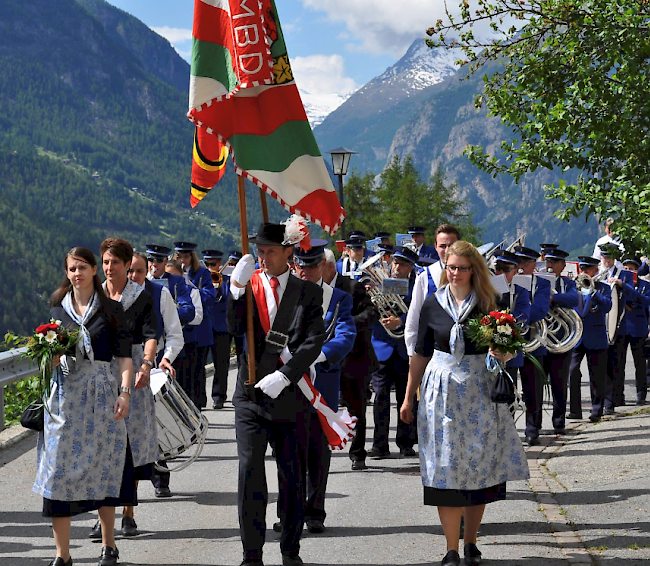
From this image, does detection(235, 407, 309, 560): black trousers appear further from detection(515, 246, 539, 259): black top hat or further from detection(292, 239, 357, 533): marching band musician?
detection(515, 246, 539, 259): black top hat

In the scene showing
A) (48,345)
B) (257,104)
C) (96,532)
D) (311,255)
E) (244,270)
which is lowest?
(96,532)

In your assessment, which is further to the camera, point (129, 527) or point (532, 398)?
point (532, 398)

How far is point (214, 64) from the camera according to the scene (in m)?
6.23

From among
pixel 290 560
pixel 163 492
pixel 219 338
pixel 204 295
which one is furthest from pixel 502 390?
pixel 219 338

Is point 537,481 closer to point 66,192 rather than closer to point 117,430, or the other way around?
point 117,430

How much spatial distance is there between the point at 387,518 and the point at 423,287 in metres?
1.70

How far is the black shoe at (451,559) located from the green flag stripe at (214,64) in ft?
9.83

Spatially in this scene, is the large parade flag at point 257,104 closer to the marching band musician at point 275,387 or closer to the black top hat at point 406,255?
the marching band musician at point 275,387

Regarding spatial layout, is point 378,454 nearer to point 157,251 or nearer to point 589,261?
point 157,251

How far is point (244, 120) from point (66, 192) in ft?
567

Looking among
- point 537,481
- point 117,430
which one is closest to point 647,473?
point 537,481

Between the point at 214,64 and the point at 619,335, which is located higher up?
the point at 214,64

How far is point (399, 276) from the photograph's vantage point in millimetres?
10648

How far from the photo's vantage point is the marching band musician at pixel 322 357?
7.28 metres
